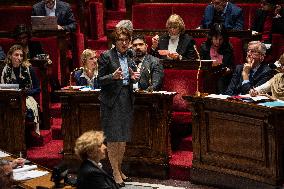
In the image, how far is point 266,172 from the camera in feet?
17.4

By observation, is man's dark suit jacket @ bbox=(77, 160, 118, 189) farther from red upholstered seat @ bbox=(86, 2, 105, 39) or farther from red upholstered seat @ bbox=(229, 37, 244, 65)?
red upholstered seat @ bbox=(86, 2, 105, 39)

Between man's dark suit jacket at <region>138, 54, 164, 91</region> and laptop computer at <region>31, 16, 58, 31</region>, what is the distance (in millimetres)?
1859

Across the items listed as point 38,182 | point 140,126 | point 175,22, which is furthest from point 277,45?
point 38,182

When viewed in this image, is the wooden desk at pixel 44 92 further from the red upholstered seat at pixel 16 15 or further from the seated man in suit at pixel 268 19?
the seated man in suit at pixel 268 19

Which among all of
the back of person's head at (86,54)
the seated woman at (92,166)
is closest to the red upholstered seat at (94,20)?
the back of person's head at (86,54)

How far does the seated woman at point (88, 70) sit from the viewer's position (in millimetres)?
6227

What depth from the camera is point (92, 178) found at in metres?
4.10

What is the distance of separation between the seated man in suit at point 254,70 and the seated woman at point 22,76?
193 centimetres

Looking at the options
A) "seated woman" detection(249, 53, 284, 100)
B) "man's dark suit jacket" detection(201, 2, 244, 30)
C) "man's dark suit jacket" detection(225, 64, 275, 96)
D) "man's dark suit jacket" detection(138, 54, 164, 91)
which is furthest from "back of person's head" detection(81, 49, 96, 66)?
"man's dark suit jacket" detection(201, 2, 244, 30)

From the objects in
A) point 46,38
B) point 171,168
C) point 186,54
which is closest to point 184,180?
point 171,168

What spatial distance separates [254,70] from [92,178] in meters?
2.14

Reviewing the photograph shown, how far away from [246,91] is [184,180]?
35.2 inches

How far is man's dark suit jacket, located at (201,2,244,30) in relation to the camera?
7242 millimetres

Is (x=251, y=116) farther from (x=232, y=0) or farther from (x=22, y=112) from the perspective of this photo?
(x=232, y=0)
